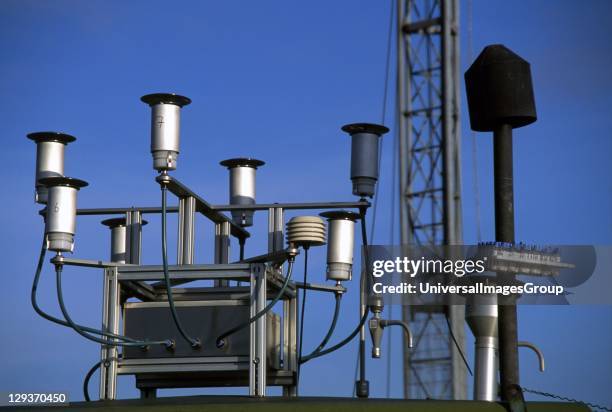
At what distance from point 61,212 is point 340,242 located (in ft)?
6.46

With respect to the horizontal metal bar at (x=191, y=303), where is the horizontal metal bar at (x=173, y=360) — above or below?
below

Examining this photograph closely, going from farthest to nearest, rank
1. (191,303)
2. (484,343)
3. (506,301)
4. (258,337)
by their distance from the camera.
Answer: (191,303)
(258,337)
(484,343)
(506,301)

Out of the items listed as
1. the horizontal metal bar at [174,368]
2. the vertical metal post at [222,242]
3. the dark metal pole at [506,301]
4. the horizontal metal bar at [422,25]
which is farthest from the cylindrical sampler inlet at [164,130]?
the horizontal metal bar at [422,25]

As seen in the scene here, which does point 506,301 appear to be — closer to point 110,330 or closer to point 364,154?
point 364,154

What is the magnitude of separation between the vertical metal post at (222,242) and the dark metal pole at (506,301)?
280 cm

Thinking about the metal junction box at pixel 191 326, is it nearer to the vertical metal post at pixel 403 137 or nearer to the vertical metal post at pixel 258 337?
the vertical metal post at pixel 258 337

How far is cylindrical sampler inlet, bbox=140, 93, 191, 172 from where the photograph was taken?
7.89 metres

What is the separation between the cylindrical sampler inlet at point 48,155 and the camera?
8.95 metres

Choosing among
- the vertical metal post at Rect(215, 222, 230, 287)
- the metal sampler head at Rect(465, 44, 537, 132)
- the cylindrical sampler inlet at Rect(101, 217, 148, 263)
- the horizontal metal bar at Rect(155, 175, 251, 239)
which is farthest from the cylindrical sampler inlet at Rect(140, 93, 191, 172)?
the cylindrical sampler inlet at Rect(101, 217, 148, 263)

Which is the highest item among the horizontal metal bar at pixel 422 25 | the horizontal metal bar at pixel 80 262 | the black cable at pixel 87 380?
the horizontal metal bar at pixel 422 25

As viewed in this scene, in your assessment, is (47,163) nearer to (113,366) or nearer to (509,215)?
(113,366)

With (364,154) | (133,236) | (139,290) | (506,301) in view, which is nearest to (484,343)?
(506,301)

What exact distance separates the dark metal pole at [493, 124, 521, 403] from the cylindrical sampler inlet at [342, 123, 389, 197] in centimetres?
145

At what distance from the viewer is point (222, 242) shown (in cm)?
960
